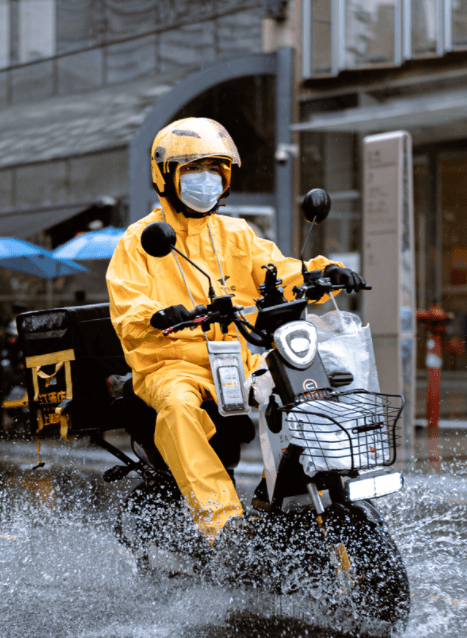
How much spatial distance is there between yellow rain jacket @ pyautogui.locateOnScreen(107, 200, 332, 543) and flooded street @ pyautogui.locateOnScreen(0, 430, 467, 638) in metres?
0.39

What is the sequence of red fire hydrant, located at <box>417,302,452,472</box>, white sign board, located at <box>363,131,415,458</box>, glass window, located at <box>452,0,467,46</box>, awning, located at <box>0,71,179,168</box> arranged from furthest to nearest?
awning, located at <box>0,71,179,168</box> < glass window, located at <box>452,0,467,46</box> < red fire hydrant, located at <box>417,302,452,472</box> < white sign board, located at <box>363,131,415,458</box>

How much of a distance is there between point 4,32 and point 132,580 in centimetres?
1886

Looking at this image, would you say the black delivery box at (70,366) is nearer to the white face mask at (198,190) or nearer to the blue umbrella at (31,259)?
the white face mask at (198,190)

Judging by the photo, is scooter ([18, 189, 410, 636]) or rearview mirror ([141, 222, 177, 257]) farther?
rearview mirror ([141, 222, 177, 257])

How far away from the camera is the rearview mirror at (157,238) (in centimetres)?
336

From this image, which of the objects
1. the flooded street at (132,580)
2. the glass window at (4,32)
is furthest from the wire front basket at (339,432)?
the glass window at (4,32)

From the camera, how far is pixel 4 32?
20562mm

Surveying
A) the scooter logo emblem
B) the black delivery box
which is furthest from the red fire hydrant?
the scooter logo emblem

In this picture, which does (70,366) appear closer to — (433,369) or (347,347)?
(347,347)

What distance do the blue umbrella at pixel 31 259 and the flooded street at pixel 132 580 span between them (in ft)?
21.0

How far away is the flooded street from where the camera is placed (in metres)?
3.47

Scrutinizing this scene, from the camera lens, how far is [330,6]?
1596cm

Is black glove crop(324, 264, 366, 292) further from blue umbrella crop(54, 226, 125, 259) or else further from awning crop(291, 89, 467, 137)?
awning crop(291, 89, 467, 137)

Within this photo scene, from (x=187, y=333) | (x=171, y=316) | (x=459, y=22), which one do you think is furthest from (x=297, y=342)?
(x=459, y=22)
